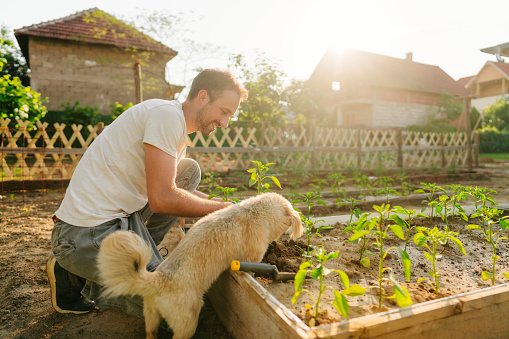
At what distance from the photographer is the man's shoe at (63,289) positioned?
2141 mm

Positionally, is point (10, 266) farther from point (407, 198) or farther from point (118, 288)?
point (407, 198)

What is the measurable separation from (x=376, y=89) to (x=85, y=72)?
65.5 feet

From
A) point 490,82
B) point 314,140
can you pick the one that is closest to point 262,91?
point 314,140

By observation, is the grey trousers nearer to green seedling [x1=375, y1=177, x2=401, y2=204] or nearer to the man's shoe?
the man's shoe

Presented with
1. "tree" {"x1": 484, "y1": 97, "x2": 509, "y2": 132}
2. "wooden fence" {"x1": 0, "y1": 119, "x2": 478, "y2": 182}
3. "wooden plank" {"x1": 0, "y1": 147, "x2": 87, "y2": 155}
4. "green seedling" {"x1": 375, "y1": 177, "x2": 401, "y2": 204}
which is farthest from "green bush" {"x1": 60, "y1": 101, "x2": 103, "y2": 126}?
"tree" {"x1": 484, "y1": 97, "x2": 509, "y2": 132}

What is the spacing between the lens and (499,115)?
93.6 feet

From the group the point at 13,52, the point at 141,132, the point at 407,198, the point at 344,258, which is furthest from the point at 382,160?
the point at 13,52

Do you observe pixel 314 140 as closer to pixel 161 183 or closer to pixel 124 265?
pixel 161 183

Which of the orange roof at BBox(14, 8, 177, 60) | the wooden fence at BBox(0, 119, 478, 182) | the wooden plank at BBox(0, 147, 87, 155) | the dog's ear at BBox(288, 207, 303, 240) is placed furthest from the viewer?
the orange roof at BBox(14, 8, 177, 60)

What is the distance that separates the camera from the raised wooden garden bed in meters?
1.28

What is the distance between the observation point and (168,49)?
14.9m

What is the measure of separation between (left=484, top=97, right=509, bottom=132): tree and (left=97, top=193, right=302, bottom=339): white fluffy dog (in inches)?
1323

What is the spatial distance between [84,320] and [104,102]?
54.3ft

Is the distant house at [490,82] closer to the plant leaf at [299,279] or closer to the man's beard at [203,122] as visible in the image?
the man's beard at [203,122]
